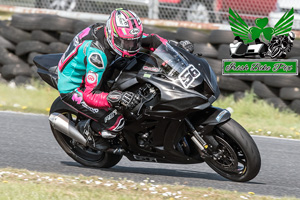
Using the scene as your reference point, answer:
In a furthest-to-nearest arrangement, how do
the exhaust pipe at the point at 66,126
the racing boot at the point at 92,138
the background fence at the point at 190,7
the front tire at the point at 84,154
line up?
the background fence at the point at 190,7 → the front tire at the point at 84,154 → the exhaust pipe at the point at 66,126 → the racing boot at the point at 92,138

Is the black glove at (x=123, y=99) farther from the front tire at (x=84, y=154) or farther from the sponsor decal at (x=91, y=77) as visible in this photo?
the front tire at (x=84, y=154)

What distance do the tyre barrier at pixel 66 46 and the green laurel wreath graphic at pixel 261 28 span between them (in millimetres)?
288

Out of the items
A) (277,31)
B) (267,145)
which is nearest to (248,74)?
(277,31)

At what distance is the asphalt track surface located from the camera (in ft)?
18.1

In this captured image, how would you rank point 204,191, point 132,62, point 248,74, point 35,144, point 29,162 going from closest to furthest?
point 204,191, point 132,62, point 29,162, point 35,144, point 248,74

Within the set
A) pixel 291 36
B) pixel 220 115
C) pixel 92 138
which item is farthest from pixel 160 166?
pixel 291 36

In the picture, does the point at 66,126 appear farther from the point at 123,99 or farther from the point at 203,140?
the point at 203,140

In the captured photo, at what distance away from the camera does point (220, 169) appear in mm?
5352

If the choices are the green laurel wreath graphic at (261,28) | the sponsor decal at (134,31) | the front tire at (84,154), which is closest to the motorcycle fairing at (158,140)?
the front tire at (84,154)

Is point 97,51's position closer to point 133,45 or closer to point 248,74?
point 133,45

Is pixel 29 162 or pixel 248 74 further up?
pixel 248 74

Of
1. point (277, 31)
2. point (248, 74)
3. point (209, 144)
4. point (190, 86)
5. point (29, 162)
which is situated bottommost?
point (29, 162)

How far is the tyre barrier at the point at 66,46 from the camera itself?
9.33 m

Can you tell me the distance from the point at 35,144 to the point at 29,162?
36.6 inches
